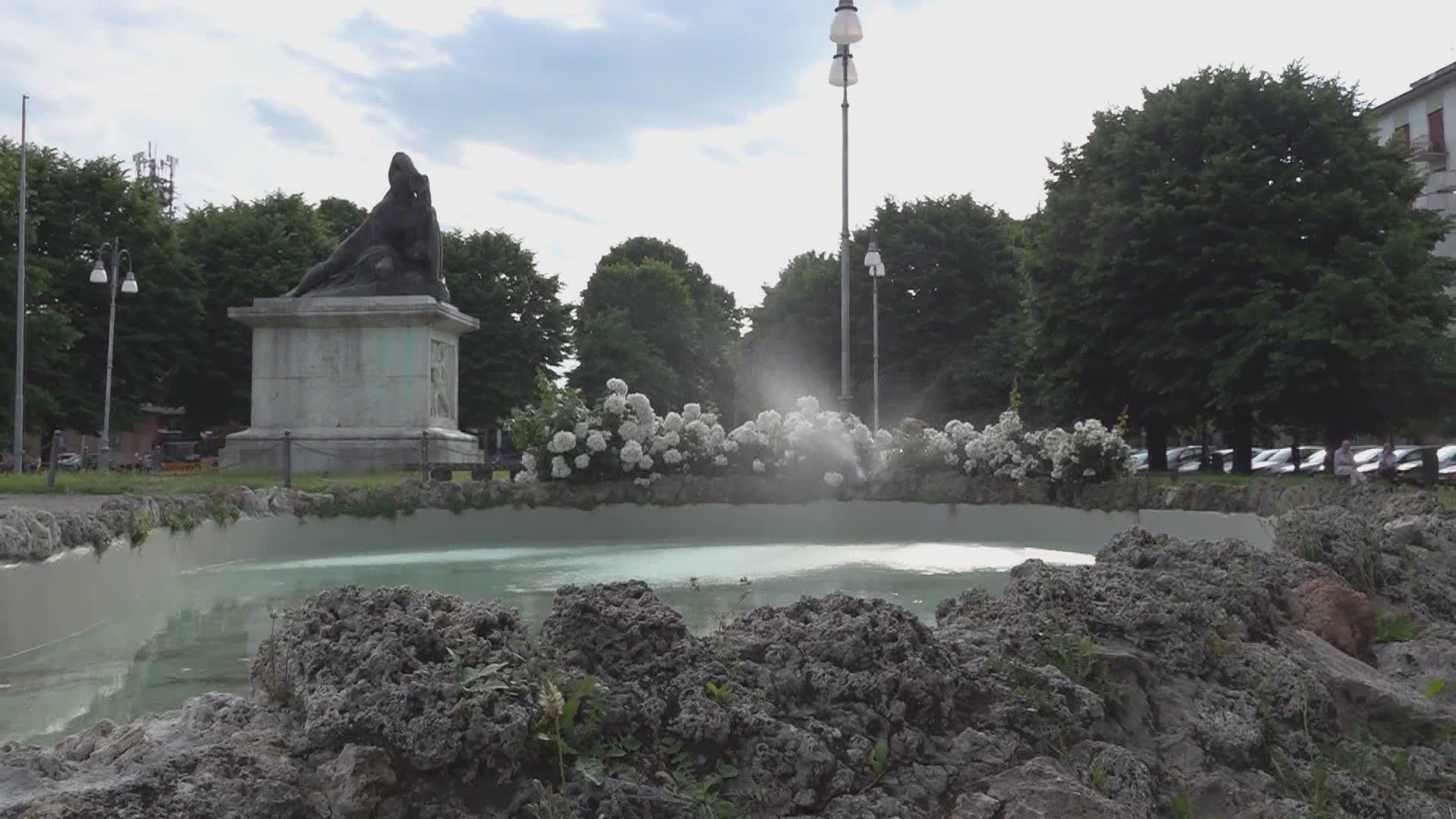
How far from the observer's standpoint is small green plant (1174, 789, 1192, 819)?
10.2 ft

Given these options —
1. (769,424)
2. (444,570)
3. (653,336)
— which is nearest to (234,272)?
(653,336)

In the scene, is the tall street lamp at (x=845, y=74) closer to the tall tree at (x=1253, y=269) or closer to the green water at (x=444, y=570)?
the green water at (x=444, y=570)

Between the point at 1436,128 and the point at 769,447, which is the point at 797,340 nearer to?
the point at 1436,128

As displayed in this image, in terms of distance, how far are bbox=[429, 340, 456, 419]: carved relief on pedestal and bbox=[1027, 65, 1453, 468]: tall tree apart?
583 inches

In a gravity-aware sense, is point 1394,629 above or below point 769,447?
below

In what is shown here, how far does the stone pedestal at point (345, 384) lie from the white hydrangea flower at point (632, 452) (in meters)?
7.59

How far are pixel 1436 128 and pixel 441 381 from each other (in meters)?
49.4

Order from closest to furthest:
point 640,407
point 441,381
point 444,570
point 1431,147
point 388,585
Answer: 1. point 388,585
2. point 444,570
3. point 640,407
4. point 441,381
5. point 1431,147

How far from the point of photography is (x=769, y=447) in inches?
566

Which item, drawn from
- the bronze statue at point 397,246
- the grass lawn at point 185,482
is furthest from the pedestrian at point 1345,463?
the bronze statue at point 397,246

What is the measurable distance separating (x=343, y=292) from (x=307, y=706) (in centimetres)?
1967

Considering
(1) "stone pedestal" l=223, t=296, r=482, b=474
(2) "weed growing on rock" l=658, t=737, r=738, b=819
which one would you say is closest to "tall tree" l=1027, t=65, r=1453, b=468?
(1) "stone pedestal" l=223, t=296, r=482, b=474

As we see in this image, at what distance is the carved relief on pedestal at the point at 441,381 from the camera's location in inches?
846

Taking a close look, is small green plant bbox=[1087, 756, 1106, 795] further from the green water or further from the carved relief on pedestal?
the carved relief on pedestal
